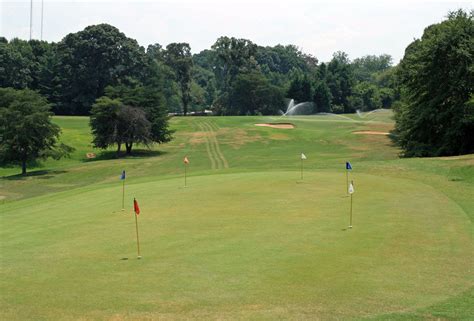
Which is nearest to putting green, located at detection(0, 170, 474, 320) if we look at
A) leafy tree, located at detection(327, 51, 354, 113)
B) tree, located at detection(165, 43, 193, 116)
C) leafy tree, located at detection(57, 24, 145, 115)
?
leafy tree, located at detection(57, 24, 145, 115)

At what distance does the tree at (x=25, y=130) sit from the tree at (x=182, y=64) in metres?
84.9

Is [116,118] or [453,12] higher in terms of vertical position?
[453,12]

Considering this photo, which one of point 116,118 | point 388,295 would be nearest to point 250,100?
point 116,118

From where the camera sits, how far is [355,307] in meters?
11.0

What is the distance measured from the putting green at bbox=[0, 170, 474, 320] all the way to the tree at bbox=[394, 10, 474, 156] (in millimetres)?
28492

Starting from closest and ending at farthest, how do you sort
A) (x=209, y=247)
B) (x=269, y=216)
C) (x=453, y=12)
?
(x=209, y=247)
(x=269, y=216)
(x=453, y=12)

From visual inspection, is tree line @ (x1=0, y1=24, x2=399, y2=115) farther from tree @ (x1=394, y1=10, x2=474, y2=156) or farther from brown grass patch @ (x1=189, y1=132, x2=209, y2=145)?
tree @ (x1=394, y1=10, x2=474, y2=156)

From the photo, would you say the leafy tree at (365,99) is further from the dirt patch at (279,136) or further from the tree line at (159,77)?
the dirt patch at (279,136)

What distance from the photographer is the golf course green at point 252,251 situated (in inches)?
443

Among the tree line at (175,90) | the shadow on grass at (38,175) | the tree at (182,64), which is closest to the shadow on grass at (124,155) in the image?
the tree line at (175,90)

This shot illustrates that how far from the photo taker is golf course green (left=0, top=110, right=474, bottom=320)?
1125 cm

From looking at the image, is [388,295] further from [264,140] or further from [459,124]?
[264,140]

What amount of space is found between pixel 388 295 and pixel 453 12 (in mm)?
56941

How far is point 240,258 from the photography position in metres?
14.5
